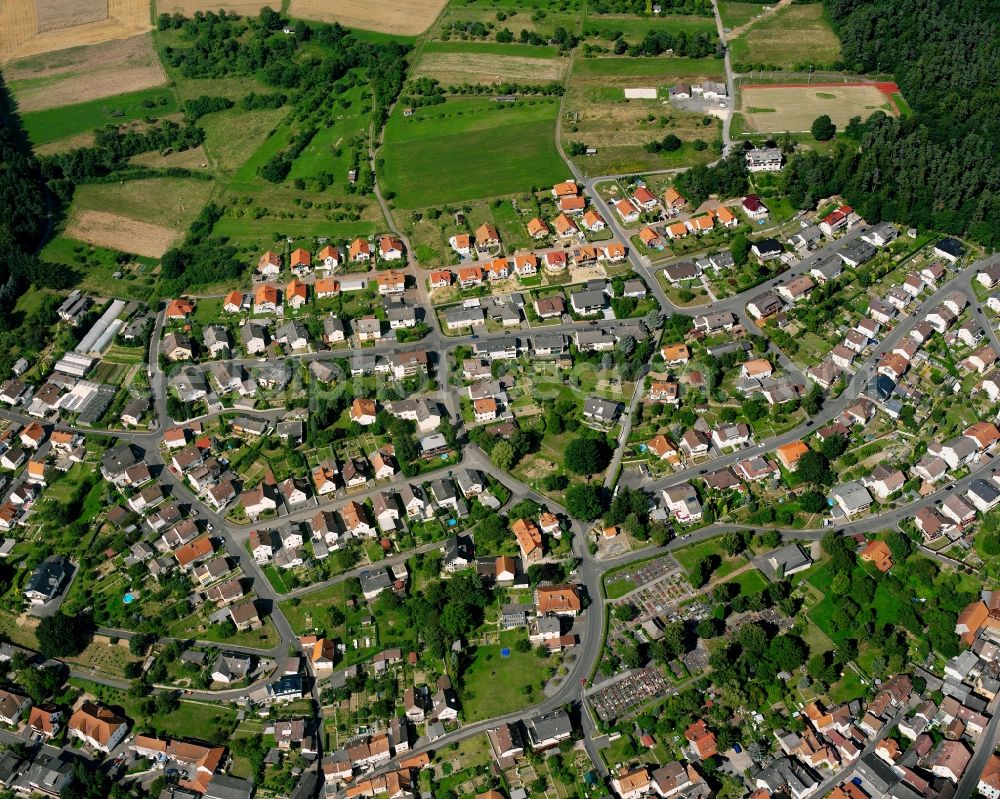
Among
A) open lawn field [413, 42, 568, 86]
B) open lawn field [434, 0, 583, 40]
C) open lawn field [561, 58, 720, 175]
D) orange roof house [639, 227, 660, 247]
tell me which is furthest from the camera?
open lawn field [434, 0, 583, 40]

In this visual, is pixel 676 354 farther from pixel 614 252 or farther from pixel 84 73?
pixel 84 73

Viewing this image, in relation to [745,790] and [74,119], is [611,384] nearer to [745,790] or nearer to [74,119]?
[745,790]

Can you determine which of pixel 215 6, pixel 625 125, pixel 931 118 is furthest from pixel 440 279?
pixel 215 6

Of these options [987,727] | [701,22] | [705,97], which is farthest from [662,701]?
[701,22]

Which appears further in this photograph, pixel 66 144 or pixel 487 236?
pixel 66 144

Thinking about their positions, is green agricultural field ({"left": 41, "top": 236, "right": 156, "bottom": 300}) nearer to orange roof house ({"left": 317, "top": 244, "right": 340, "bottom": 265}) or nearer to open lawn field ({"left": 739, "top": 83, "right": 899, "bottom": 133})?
orange roof house ({"left": 317, "top": 244, "right": 340, "bottom": 265})

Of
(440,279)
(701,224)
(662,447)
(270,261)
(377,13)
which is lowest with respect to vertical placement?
(662,447)

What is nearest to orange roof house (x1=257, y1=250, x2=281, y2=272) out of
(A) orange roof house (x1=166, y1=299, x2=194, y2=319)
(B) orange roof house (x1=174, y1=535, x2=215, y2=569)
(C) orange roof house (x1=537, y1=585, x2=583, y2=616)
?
(A) orange roof house (x1=166, y1=299, x2=194, y2=319)
